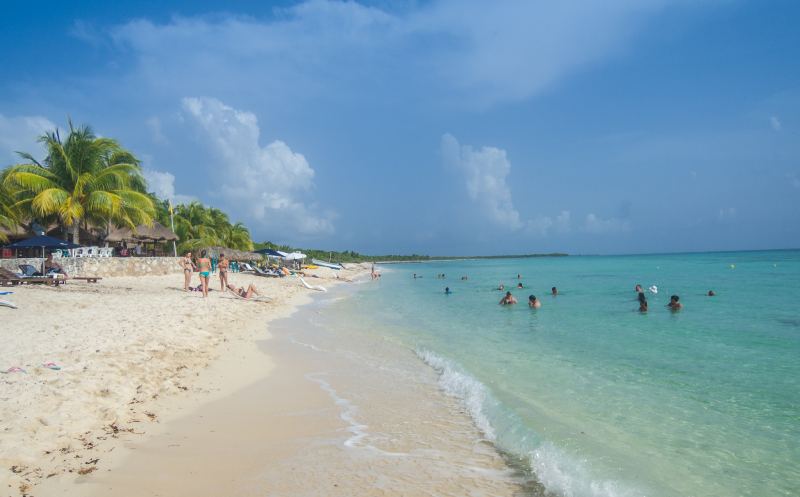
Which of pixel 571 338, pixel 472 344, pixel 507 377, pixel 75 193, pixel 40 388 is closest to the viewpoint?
pixel 40 388

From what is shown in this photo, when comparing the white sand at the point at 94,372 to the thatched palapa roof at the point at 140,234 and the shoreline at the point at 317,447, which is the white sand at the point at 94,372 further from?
the thatched palapa roof at the point at 140,234

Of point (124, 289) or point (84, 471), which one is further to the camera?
point (124, 289)

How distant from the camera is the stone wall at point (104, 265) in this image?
1867 centimetres

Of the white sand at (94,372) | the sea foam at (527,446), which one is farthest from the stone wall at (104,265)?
the sea foam at (527,446)

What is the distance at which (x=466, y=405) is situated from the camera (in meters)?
5.97

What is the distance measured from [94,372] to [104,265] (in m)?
17.5

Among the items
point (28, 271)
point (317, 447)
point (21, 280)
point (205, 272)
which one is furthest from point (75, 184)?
point (317, 447)

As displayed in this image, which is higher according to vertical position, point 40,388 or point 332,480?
point 40,388

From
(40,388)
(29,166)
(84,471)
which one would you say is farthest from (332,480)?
(29,166)

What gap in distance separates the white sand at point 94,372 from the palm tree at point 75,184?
11678 mm

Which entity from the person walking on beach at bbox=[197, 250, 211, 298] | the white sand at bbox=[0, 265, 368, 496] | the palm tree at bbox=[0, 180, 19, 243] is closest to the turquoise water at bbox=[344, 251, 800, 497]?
the white sand at bbox=[0, 265, 368, 496]

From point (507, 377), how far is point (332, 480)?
14.6 feet

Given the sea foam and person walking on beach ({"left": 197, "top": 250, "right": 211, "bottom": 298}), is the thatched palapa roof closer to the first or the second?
person walking on beach ({"left": 197, "top": 250, "right": 211, "bottom": 298})

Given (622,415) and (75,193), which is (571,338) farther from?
(75,193)
